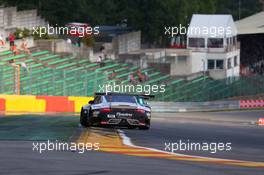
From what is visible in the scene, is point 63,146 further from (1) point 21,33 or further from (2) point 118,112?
(1) point 21,33

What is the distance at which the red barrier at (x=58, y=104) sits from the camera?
1492 inches

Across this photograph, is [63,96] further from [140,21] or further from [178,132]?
[140,21]

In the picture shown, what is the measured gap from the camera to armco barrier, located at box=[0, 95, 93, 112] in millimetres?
36938

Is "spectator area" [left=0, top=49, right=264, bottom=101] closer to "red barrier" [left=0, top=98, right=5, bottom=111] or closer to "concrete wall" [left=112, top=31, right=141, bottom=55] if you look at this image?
"red barrier" [left=0, top=98, right=5, bottom=111]

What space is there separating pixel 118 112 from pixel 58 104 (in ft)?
44.9

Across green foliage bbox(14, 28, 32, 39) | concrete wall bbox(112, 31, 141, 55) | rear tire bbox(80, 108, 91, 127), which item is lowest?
rear tire bbox(80, 108, 91, 127)

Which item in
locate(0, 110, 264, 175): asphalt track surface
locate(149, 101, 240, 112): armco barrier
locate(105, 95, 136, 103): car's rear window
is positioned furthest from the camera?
locate(149, 101, 240, 112): armco barrier

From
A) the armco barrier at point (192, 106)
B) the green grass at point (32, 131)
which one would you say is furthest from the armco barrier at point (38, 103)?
the green grass at point (32, 131)

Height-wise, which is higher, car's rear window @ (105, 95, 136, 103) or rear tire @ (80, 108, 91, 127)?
car's rear window @ (105, 95, 136, 103)

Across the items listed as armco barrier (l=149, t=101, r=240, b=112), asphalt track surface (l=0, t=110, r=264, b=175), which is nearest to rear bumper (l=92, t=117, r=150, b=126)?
asphalt track surface (l=0, t=110, r=264, b=175)

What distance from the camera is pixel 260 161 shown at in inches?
654

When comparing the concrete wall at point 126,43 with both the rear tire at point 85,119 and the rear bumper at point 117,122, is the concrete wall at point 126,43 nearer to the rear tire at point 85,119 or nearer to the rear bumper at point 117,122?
the rear tire at point 85,119

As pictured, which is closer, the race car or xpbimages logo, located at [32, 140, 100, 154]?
xpbimages logo, located at [32, 140, 100, 154]

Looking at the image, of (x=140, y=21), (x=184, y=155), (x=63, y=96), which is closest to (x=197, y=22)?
(x=140, y=21)
